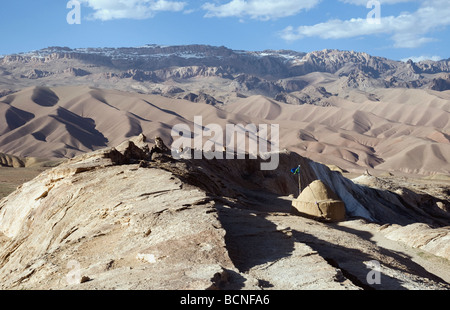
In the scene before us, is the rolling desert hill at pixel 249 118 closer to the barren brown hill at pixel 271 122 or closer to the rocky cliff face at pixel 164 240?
the barren brown hill at pixel 271 122

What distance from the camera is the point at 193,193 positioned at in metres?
13.0

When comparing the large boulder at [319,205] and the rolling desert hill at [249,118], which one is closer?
the large boulder at [319,205]

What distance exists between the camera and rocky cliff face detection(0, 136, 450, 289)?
8.01m

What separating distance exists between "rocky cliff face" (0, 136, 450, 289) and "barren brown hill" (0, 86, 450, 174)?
3042 inches

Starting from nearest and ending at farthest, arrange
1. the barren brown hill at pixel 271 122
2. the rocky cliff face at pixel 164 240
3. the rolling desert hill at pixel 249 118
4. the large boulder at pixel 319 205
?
1. the rocky cliff face at pixel 164 240
2. the large boulder at pixel 319 205
3. the barren brown hill at pixel 271 122
4. the rolling desert hill at pixel 249 118

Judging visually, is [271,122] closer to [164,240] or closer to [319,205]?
[319,205]

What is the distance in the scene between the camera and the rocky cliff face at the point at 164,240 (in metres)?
8.01

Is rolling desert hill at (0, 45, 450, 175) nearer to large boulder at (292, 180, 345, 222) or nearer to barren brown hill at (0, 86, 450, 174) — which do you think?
barren brown hill at (0, 86, 450, 174)

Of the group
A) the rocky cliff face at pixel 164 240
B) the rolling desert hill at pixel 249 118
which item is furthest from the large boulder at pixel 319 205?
the rolling desert hill at pixel 249 118

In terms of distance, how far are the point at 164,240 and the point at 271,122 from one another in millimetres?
125613

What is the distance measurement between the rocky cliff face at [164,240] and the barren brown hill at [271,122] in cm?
7726
